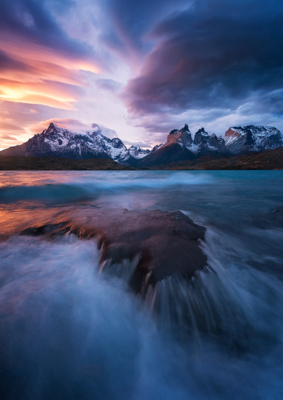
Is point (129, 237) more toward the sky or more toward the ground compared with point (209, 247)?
more toward the sky

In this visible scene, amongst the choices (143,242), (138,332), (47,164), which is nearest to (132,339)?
(138,332)

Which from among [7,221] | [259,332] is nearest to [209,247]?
[259,332]

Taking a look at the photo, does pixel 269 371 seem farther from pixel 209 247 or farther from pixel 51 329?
pixel 51 329

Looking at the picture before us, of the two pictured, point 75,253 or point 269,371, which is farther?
point 75,253

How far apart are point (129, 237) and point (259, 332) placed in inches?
109

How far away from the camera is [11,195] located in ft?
41.3

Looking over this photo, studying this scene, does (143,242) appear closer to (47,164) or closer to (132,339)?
(132,339)

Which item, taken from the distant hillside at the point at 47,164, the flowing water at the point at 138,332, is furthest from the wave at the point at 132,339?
the distant hillside at the point at 47,164

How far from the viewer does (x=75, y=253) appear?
13.1 feet

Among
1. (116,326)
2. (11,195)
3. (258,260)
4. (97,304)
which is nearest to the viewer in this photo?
(116,326)

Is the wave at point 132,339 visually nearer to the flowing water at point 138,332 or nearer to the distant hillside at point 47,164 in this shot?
the flowing water at point 138,332

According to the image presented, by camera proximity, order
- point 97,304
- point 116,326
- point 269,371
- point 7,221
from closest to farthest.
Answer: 1. point 269,371
2. point 116,326
3. point 97,304
4. point 7,221

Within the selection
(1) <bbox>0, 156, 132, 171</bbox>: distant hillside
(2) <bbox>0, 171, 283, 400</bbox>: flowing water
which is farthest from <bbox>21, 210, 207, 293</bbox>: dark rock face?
(1) <bbox>0, 156, 132, 171</bbox>: distant hillside

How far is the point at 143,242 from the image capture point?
370 cm
